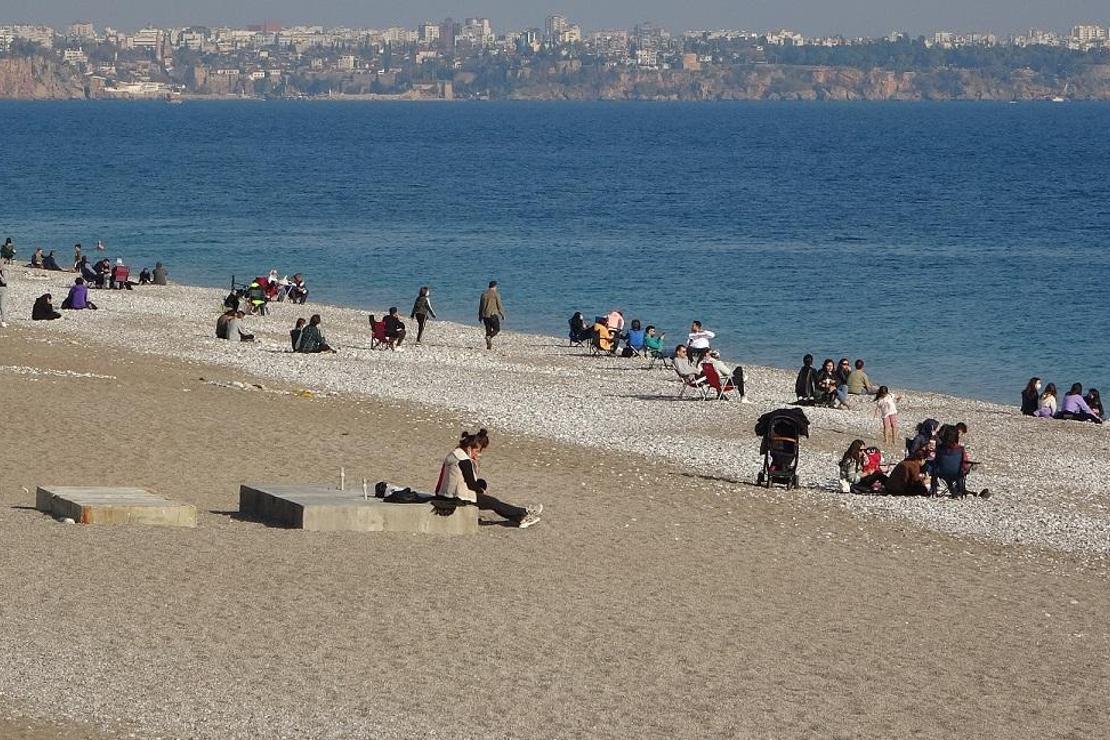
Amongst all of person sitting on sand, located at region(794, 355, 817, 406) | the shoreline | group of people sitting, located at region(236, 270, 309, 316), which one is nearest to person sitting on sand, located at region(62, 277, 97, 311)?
the shoreline

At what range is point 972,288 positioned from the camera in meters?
55.3

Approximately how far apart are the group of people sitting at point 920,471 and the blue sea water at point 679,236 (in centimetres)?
1509

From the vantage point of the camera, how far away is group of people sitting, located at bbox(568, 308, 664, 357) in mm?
34688

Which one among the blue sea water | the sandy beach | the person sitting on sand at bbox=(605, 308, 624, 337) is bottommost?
the sandy beach

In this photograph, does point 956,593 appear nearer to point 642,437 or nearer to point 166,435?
point 642,437

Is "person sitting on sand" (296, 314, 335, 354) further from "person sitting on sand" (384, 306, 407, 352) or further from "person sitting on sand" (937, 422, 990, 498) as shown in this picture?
"person sitting on sand" (937, 422, 990, 498)

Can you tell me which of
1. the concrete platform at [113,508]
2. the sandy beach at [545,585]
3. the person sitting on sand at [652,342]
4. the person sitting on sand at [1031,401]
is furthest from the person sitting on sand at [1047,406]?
the concrete platform at [113,508]

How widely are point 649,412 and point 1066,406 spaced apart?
7.31 meters

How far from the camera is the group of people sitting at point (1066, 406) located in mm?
28891

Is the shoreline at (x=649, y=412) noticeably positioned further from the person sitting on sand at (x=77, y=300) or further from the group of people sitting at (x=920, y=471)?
the person sitting on sand at (x=77, y=300)

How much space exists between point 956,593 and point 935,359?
25.3 meters

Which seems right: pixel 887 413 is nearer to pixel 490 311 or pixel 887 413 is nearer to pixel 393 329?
pixel 393 329

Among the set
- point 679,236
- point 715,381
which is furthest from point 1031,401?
point 679,236

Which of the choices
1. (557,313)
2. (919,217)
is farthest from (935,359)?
(919,217)
